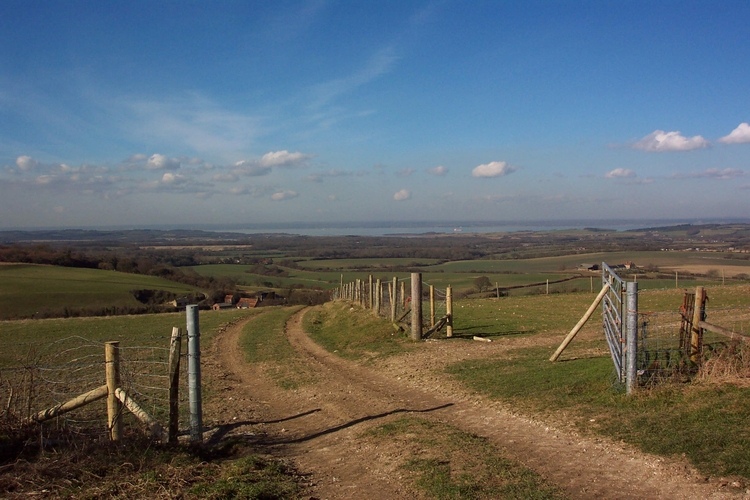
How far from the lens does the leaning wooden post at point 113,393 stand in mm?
7445

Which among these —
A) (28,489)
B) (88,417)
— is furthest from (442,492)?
(88,417)

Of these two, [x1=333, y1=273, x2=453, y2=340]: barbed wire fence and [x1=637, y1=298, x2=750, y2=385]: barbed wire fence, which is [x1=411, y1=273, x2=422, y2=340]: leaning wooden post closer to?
[x1=333, y1=273, x2=453, y2=340]: barbed wire fence

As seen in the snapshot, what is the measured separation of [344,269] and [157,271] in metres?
27.0

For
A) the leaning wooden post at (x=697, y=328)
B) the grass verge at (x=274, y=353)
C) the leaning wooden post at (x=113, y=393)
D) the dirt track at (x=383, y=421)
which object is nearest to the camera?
the dirt track at (x=383, y=421)

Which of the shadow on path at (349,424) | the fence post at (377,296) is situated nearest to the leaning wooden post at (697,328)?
the shadow on path at (349,424)

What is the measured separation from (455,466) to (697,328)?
18.6 feet

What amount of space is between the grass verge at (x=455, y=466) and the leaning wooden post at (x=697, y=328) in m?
4.59

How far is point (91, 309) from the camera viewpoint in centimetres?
4603

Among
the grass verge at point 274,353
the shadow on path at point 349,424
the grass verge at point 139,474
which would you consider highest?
the grass verge at point 139,474

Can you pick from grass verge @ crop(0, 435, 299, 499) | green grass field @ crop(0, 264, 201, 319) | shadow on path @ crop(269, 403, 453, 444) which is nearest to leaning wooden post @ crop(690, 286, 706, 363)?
shadow on path @ crop(269, 403, 453, 444)

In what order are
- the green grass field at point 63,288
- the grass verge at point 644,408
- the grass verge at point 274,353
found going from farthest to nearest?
the green grass field at point 63,288 < the grass verge at point 274,353 < the grass verge at point 644,408

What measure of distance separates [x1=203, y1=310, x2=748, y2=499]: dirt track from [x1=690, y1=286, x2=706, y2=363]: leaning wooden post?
3.52 m

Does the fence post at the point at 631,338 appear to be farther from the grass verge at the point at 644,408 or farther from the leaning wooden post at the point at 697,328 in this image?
the leaning wooden post at the point at 697,328

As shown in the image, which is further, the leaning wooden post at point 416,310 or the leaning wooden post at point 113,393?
the leaning wooden post at point 416,310
